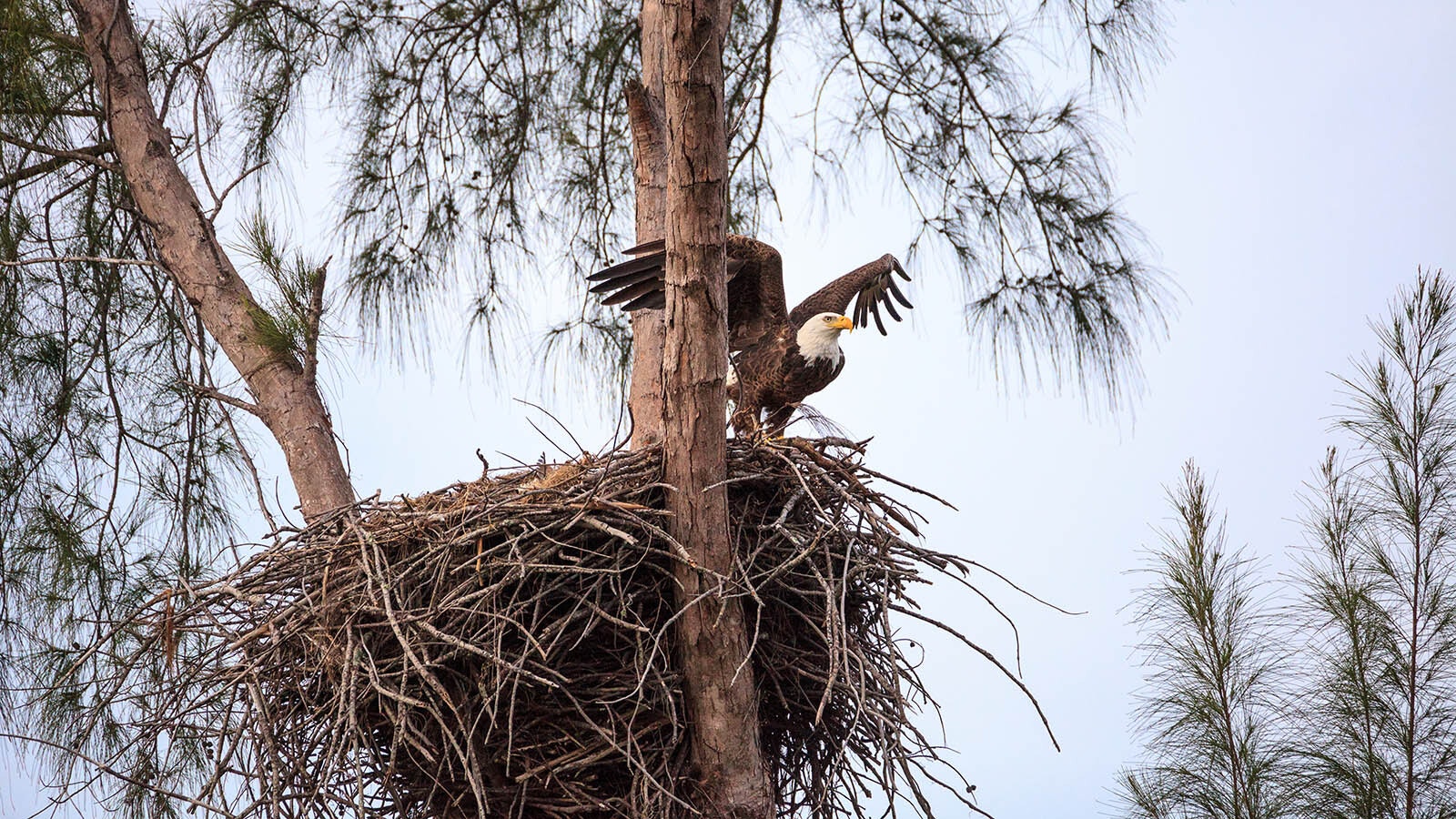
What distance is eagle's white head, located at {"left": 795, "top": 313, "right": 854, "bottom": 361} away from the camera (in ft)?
10.2

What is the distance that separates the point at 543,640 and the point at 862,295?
171cm

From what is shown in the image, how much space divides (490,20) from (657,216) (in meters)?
1.60

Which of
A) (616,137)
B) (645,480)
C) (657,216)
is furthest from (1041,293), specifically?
(645,480)

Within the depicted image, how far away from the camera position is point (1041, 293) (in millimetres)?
3936

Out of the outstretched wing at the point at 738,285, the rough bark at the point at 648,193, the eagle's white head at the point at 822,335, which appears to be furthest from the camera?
the rough bark at the point at 648,193

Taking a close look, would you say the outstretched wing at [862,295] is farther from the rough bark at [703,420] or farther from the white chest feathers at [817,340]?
the rough bark at [703,420]

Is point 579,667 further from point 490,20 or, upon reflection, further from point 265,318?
point 490,20

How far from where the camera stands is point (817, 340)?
3.12 m

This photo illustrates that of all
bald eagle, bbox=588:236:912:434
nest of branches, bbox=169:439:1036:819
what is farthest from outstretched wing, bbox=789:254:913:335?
nest of branches, bbox=169:439:1036:819

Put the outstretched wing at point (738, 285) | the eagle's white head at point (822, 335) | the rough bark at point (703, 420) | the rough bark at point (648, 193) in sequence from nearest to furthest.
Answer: the rough bark at point (703, 420) → the outstretched wing at point (738, 285) → the eagle's white head at point (822, 335) → the rough bark at point (648, 193)

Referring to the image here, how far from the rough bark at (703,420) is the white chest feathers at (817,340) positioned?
2.59ft

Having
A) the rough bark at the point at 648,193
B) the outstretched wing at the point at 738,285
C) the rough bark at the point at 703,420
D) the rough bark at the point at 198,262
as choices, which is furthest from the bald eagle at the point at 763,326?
the rough bark at the point at 198,262

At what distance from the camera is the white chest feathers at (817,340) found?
3113 mm

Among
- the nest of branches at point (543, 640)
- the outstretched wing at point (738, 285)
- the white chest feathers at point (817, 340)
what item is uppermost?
the outstretched wing at point (738, 285)
